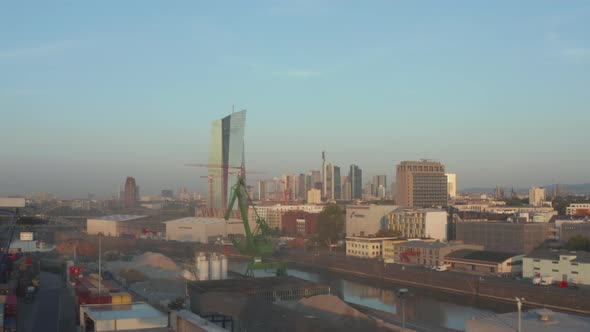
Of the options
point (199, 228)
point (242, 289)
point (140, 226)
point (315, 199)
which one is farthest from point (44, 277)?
point (315, 199)

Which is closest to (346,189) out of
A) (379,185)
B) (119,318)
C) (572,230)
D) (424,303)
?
(379,185)

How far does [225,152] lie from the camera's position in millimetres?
32844

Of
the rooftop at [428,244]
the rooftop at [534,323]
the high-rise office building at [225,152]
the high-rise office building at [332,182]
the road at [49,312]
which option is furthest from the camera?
the high-rise office building at [332,182]

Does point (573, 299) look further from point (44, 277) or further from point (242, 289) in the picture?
point (44, 277)

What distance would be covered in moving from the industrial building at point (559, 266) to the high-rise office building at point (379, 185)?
165 ft

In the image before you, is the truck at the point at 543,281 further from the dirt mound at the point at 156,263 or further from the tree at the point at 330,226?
the tree at the point at 330,226

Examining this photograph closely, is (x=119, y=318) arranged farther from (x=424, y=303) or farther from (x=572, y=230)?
(x=572, y=230)

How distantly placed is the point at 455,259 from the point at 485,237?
2605 mm

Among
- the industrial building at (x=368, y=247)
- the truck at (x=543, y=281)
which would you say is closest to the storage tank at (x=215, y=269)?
the truck at (x=543, y=281)

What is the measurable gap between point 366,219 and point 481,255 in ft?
25.2

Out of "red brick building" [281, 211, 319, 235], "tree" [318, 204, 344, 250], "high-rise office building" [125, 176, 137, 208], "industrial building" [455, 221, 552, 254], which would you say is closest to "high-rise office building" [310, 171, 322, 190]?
"high-rise office building" [125, 176, 137, 208]

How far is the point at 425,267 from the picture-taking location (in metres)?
16.4

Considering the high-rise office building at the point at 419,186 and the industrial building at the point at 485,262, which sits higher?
the high-rise office building at the point at 419,186

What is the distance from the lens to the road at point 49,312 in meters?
7.51
